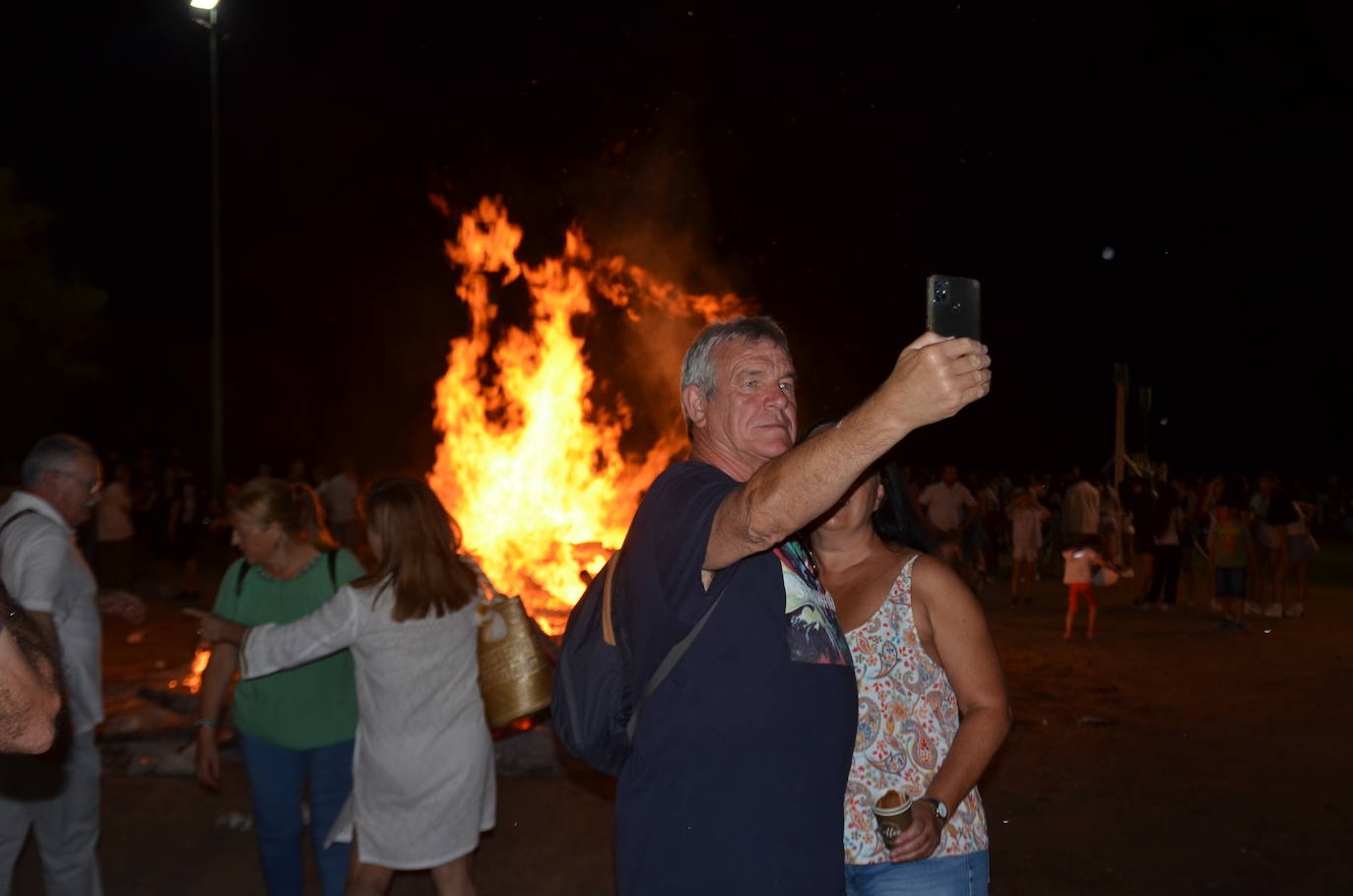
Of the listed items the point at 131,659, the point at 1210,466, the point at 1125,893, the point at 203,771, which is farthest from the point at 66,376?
the point at 1210,466

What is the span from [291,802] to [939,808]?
2.83 meters

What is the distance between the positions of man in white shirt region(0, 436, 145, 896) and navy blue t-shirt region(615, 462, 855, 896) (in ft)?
9.22

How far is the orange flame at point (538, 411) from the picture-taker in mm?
11820

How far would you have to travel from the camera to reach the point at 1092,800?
6887 millimetres

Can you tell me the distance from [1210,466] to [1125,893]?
6102 centimetres

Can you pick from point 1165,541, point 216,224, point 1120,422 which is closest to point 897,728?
point 1165,541

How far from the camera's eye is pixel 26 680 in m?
1.83

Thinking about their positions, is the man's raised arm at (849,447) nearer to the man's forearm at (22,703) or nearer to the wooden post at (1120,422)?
the man's forearm at (22,703)

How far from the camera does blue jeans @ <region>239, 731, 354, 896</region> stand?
4477 mm

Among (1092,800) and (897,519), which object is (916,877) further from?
(1092,800)

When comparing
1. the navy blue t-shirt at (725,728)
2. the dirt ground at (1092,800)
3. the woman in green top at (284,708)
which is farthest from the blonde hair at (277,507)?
the navy blue t-shirt at (725,728)

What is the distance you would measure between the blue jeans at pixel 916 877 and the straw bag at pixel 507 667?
6.60 feet

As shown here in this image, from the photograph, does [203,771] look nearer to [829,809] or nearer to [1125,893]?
[829,809]

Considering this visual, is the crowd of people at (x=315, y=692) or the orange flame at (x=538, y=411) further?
the orange flame at (x=538, y=411)
